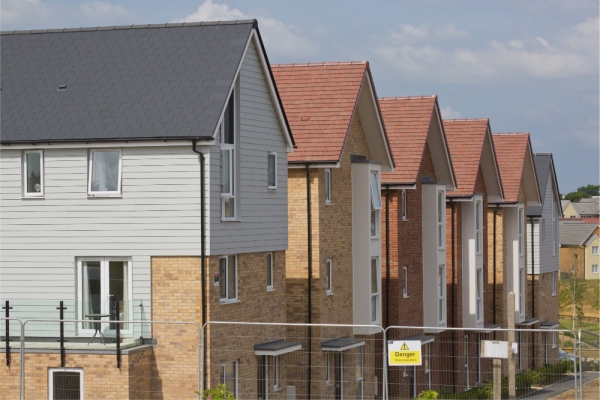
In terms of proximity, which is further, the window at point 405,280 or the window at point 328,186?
the window at point 405,280

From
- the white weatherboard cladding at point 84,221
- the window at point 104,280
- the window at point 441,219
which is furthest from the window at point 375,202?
the window at point 104,280

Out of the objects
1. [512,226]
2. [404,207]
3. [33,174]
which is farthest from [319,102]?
[512,226]

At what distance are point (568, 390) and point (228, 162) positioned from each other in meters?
9.05

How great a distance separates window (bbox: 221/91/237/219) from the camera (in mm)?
25734

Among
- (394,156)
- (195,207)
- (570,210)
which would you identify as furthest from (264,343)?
(570,210)

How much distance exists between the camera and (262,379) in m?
27.1

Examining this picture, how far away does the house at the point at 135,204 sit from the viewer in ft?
79.4

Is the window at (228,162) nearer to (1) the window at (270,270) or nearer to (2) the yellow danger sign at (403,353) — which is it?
(1) the window at (270,270)

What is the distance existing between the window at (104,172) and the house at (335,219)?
6.74m

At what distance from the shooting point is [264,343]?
2720 centimetres

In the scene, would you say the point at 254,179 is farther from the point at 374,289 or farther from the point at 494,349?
the point at 494,349

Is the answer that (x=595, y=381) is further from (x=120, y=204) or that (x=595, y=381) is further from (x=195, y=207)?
(x=120, y=204)

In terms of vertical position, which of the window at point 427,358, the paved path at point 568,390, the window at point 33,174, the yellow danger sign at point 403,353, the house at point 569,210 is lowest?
the window at point 427,358

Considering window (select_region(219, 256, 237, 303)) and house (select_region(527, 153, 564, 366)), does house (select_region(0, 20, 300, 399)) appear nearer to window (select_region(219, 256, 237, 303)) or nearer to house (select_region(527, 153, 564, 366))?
window (select_region(219, 256, 237, 303))
